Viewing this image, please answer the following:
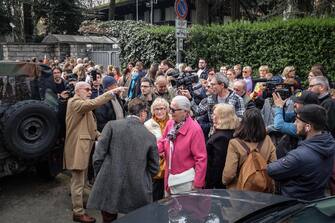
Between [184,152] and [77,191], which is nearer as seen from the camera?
[184,152]

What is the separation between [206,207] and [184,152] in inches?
61.8

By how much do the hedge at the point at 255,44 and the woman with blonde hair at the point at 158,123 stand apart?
7.21 meters

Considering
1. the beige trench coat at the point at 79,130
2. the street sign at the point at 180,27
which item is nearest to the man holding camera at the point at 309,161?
the beige trench coat at the point at 79,130

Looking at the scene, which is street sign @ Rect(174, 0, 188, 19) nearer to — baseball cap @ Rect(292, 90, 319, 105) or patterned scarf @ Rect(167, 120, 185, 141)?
patterned scarf @ Rect(167, 120, 185, 141)

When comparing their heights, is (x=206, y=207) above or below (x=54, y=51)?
below

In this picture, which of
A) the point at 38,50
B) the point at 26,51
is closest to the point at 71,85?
the point at 38,50

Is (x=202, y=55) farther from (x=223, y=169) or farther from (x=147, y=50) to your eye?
(x=223, y=169)

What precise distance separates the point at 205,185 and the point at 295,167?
1.35 m

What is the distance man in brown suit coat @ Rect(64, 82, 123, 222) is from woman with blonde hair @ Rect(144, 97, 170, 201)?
2.40ft

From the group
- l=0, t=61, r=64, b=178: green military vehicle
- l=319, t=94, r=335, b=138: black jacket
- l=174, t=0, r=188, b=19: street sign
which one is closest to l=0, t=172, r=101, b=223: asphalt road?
l=0, t=61, r=64, b=178: green military vehicle

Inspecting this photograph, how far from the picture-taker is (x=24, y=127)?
583cm

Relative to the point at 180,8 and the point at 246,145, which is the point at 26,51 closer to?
the point at 180,8

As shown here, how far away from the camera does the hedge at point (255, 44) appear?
11.0 metres

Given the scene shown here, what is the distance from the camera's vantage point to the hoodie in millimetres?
3447
